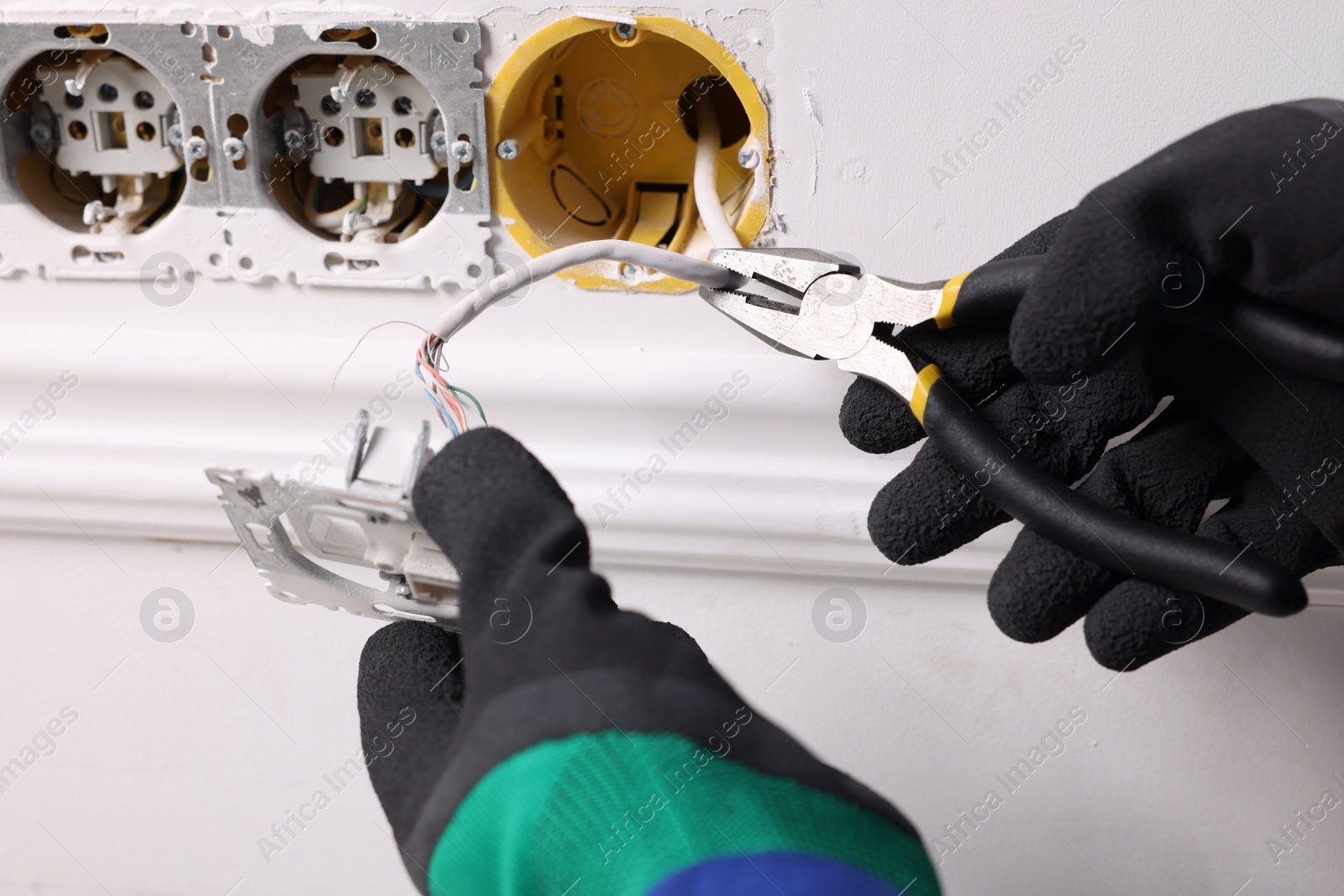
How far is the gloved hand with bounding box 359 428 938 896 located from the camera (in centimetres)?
29

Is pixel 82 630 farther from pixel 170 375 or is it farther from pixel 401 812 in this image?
pixel 401 812

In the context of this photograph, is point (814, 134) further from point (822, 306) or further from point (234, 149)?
point (234, 149)

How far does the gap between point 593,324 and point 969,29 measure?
0.23 meters

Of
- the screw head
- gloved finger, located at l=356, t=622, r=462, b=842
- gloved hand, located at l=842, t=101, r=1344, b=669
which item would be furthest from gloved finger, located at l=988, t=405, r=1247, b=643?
the screw head

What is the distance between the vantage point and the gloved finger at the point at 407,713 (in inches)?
13.1

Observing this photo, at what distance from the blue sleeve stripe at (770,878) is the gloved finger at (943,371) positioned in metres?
0.20

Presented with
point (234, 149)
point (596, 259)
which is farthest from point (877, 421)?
point (234, 149)

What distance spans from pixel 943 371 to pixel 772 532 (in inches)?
5.8

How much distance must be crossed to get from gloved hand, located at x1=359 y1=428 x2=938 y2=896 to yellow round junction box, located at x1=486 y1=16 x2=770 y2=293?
236 millimetres

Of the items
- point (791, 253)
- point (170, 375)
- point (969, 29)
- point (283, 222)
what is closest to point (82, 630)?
point (170, 375)

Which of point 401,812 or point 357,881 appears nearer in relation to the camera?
point 401,812

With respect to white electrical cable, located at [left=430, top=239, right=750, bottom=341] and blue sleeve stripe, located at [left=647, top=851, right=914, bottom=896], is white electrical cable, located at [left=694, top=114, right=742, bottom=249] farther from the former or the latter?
blue sleeve stripe, located at [left=647, top=851, right=914, bottom=896]

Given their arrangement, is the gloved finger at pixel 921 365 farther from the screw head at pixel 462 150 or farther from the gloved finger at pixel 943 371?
the screw head at pixel 462 150

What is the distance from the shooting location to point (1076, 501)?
36 centimetres
